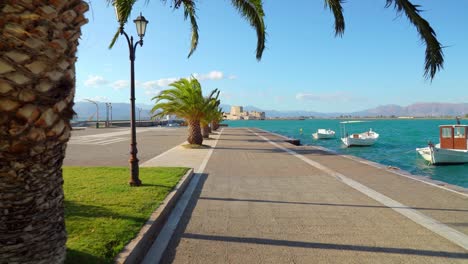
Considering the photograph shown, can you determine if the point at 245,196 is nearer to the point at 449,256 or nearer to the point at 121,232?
the point at 121,232

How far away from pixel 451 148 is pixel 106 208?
28.1 m

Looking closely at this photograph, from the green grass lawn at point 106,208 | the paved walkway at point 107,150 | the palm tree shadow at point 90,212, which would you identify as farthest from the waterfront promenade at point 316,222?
the paved walkway at point 107,150

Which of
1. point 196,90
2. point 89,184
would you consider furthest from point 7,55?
point 196,90

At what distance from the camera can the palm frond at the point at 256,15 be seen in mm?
8977

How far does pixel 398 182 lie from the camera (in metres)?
10.1

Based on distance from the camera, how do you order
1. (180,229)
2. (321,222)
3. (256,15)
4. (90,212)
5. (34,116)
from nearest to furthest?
1. (34,116)
2. (180,229)
3. (90,212)
4. (321,222)
5. (256,15)

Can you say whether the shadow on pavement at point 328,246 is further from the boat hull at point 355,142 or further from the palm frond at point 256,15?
the boat hull at point 355,142

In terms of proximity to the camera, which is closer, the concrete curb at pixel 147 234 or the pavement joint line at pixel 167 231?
the concrete curb at pixel 147 234

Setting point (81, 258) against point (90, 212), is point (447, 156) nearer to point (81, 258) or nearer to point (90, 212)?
point (90, 212)

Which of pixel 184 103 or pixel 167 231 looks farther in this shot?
pixel 184 103

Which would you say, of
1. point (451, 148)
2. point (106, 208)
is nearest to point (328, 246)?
point (106, 208)

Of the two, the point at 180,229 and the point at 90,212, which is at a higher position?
the point at 90,212

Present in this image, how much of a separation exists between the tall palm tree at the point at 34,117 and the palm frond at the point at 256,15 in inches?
248

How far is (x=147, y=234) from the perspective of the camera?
16.8 feet
